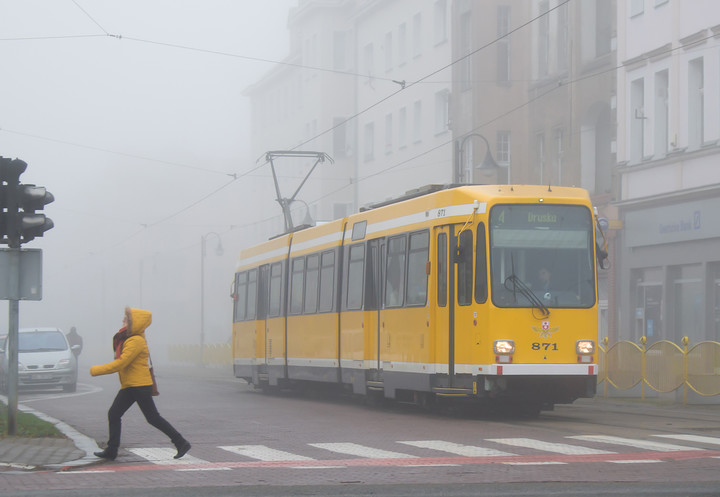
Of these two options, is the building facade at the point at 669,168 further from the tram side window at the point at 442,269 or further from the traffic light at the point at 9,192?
the traffic light at the point at 9,192

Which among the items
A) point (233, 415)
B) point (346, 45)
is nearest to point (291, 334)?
point (233, 415)

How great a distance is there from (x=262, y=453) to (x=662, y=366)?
12.1m

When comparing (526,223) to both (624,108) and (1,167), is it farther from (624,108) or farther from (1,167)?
(624,108)

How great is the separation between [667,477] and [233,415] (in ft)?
33.2

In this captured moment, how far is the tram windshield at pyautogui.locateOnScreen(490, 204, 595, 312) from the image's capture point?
1745cm

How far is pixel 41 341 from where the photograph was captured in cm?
3353

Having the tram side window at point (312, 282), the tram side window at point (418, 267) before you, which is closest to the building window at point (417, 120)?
the tram side window at point (312, 282)

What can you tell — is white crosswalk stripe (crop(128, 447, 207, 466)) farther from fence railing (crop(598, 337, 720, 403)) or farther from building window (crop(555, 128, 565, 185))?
building window (crop(555, 128, 565, 185))

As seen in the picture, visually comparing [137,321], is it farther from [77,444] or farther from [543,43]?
[543,43]

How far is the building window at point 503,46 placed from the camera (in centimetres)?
4653

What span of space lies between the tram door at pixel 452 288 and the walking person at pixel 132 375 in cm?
604

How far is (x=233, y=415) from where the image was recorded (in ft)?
64.9

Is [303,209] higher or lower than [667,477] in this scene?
higher

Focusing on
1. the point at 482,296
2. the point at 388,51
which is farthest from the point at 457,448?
the point at 388,51
